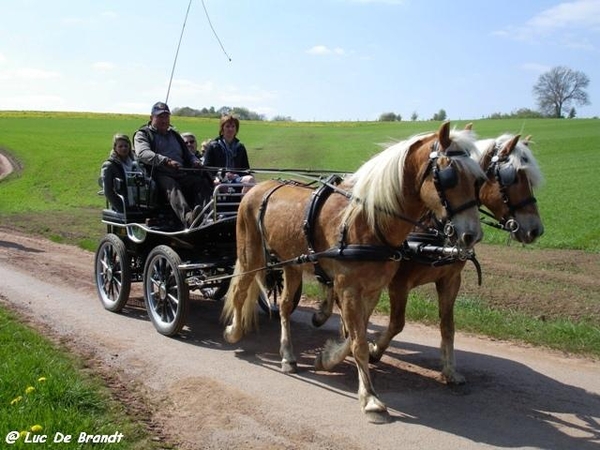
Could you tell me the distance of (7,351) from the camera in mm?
5703

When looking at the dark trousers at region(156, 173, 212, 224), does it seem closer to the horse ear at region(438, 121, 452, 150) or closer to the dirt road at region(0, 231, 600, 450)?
the dirt road at region(0, 231, 600, 450)

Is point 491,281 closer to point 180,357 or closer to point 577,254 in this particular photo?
point 577,254

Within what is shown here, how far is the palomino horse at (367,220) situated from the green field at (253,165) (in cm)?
68

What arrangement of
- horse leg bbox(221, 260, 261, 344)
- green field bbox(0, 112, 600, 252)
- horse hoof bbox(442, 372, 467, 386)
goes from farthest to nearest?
green field bbox(0, 112, 600, 252)
horse leg bbox(221, 260, 261, 344)
horse hoof bbox(442, 372, 467, 386)

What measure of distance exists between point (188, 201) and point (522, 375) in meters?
4.23

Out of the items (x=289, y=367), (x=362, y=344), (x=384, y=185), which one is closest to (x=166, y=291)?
(x=289, y=367)

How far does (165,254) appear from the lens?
273 inches

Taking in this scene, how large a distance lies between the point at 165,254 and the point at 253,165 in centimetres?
2495

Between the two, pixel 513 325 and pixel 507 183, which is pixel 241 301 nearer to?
pixel 507 183

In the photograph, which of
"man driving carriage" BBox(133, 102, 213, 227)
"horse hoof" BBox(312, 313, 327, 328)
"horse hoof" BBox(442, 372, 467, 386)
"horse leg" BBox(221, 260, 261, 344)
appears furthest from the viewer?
"man driving carriage" BBox(133, 102, 213, 227)

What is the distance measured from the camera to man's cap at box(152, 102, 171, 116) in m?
7.67

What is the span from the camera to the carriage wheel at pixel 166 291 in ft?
22.0

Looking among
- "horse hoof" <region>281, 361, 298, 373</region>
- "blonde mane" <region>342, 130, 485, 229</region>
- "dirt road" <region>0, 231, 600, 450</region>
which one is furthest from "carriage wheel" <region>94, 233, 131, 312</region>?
"blonde mane" <region>342, 130, 485, 229</region>

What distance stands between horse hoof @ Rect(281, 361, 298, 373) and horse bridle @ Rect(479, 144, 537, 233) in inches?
89.9
